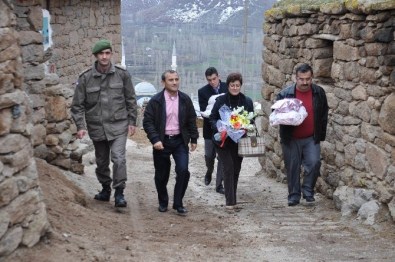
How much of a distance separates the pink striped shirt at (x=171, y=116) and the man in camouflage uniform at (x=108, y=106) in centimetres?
33

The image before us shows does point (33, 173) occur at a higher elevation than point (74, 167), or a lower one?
higher

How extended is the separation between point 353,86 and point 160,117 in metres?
2.06

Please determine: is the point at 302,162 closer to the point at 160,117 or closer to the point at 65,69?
the point at 160,117

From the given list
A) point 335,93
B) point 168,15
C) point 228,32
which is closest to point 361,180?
point 335,93

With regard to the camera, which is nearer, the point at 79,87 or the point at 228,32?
the point at 79,87

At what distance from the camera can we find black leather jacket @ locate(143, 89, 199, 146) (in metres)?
6.76

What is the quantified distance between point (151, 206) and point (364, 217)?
228 centimetres

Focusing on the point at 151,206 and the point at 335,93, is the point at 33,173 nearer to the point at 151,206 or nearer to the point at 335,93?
the point at 151,206

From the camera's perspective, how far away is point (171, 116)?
6.81 m

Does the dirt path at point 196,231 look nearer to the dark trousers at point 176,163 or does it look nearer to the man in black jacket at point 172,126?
the dark trousers at point 176,163

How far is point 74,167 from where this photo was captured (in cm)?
826

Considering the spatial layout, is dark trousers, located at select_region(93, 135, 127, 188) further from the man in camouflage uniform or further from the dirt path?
the dirt path

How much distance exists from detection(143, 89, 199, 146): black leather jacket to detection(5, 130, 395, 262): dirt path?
32.0 inches

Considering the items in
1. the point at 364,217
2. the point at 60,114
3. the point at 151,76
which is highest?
the point at 60,114
